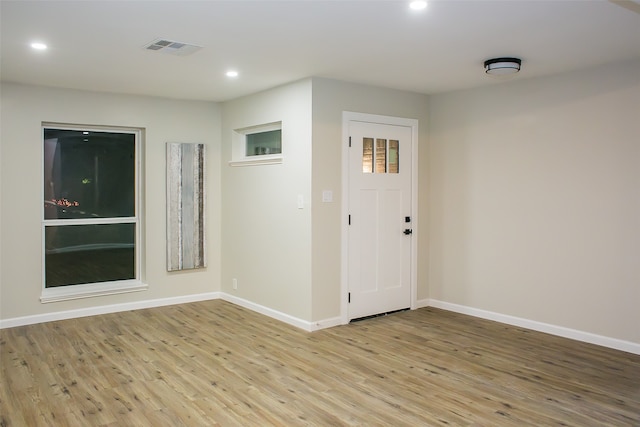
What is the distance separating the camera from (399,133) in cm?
543

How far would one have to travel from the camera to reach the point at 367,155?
16.9 ft

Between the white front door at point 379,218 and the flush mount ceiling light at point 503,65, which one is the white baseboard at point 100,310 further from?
the flush mount ceiling light at point 503,65

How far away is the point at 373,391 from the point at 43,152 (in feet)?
13.6

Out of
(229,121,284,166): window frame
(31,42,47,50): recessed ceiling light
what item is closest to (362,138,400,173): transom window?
(229,121,284,166): window frame

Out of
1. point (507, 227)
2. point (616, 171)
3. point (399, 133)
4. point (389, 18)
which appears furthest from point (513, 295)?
point (389, 18)

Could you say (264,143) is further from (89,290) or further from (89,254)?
(89,290)

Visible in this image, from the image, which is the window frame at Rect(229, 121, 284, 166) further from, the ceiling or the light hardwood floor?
the light hardwood floor

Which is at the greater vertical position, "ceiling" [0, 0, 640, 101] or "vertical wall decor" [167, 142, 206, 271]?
"ceiling" [0, 0, 640, 101]

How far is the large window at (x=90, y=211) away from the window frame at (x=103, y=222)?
0.01 metres

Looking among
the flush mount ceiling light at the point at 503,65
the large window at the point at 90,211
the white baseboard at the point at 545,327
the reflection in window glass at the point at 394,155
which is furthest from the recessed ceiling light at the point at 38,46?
the white baseboard at the point at 545,327

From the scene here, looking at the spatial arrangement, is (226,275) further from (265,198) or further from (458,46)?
(458,46)

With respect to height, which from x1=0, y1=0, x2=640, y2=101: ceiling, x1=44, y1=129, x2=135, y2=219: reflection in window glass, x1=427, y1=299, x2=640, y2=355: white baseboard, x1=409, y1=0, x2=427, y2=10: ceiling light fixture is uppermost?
x1=0, y1=0, x2=640, y2=101: ceiling

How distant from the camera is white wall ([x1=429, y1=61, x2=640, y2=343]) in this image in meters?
4.21

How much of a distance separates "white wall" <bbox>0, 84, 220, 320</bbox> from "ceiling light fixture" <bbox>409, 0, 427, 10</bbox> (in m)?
3.72
